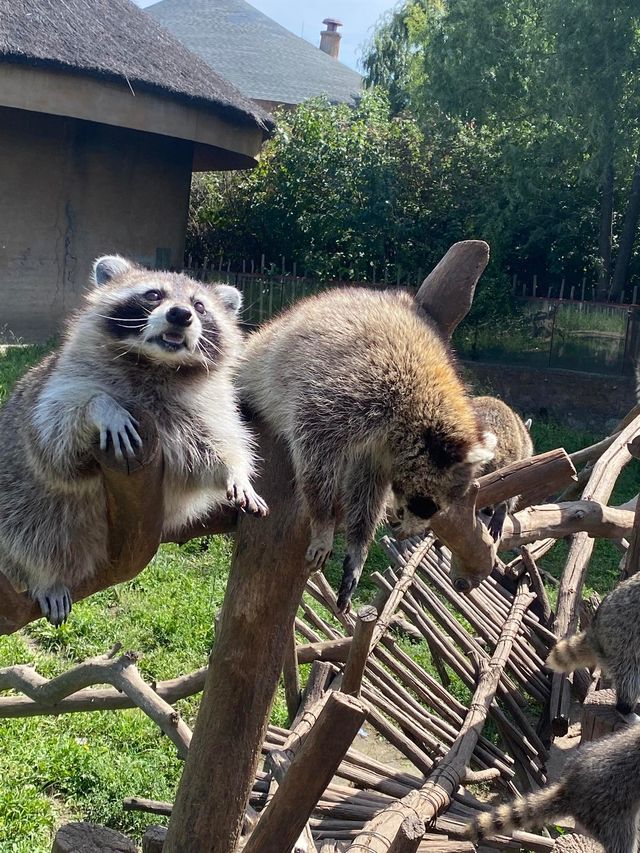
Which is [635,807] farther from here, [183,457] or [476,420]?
[183,457]

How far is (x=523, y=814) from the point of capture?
306 cm

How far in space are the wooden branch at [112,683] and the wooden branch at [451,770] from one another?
0.90 m

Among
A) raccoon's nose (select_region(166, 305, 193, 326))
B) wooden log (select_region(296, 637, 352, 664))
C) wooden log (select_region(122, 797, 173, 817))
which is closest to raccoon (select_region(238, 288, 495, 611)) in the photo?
raccoon's nose (select_region(166, 305, 193, 326))

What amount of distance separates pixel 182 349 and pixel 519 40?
10526 mm

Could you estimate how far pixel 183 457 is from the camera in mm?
2188

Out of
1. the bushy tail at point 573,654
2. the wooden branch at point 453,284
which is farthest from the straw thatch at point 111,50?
the bushy tail at point 573,654

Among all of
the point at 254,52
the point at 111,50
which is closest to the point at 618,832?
the point at 111,50

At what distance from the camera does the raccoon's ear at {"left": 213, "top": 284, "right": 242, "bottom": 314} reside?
8.50 feet

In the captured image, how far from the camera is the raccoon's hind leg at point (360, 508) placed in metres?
2.31

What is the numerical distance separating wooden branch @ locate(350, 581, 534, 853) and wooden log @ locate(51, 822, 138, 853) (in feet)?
3.05

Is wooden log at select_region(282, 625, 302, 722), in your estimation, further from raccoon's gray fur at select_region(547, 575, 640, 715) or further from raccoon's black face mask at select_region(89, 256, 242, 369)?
raccoon's black face mask at select_region(89, 256, 242, 369)

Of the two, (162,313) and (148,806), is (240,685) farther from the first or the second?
(148,806)

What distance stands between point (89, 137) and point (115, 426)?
28.9 feet

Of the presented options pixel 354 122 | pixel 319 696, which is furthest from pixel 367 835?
pixel 354 122
